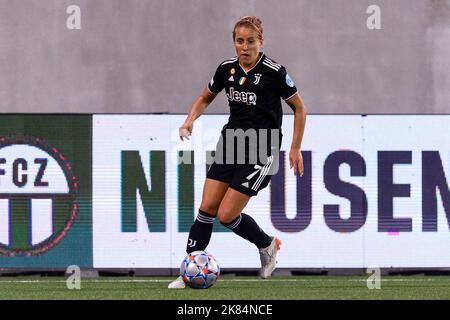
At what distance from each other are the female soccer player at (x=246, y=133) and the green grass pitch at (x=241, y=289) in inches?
21.6

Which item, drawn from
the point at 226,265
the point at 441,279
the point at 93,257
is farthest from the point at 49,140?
the point at 441,279

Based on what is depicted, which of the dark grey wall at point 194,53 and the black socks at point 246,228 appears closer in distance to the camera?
the black socks at point 246,228

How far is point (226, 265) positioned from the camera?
37.6 feet

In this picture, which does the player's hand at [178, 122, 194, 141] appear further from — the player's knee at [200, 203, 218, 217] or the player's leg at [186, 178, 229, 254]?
the player's knee at [200, 203, 218, 217]

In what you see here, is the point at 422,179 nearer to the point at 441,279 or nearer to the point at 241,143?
the point at 441,279

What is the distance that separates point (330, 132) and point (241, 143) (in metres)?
2.56

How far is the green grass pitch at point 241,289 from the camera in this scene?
8.80 metres

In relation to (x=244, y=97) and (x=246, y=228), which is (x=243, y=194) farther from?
(x=244, y=97)

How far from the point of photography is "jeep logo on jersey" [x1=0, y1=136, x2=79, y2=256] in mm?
11391

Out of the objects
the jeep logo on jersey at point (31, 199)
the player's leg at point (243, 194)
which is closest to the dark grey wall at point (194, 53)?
the jeep logo on jersey at point (31, 199)

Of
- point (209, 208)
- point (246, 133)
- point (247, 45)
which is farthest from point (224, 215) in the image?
point (247, 45)

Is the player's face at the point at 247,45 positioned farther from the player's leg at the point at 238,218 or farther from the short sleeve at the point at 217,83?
the player's leg at the point at 238,218

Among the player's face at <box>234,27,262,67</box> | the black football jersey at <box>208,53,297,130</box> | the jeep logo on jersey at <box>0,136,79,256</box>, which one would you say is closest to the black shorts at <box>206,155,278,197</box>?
the black football jersey at <box>208,53,297,130</box>
